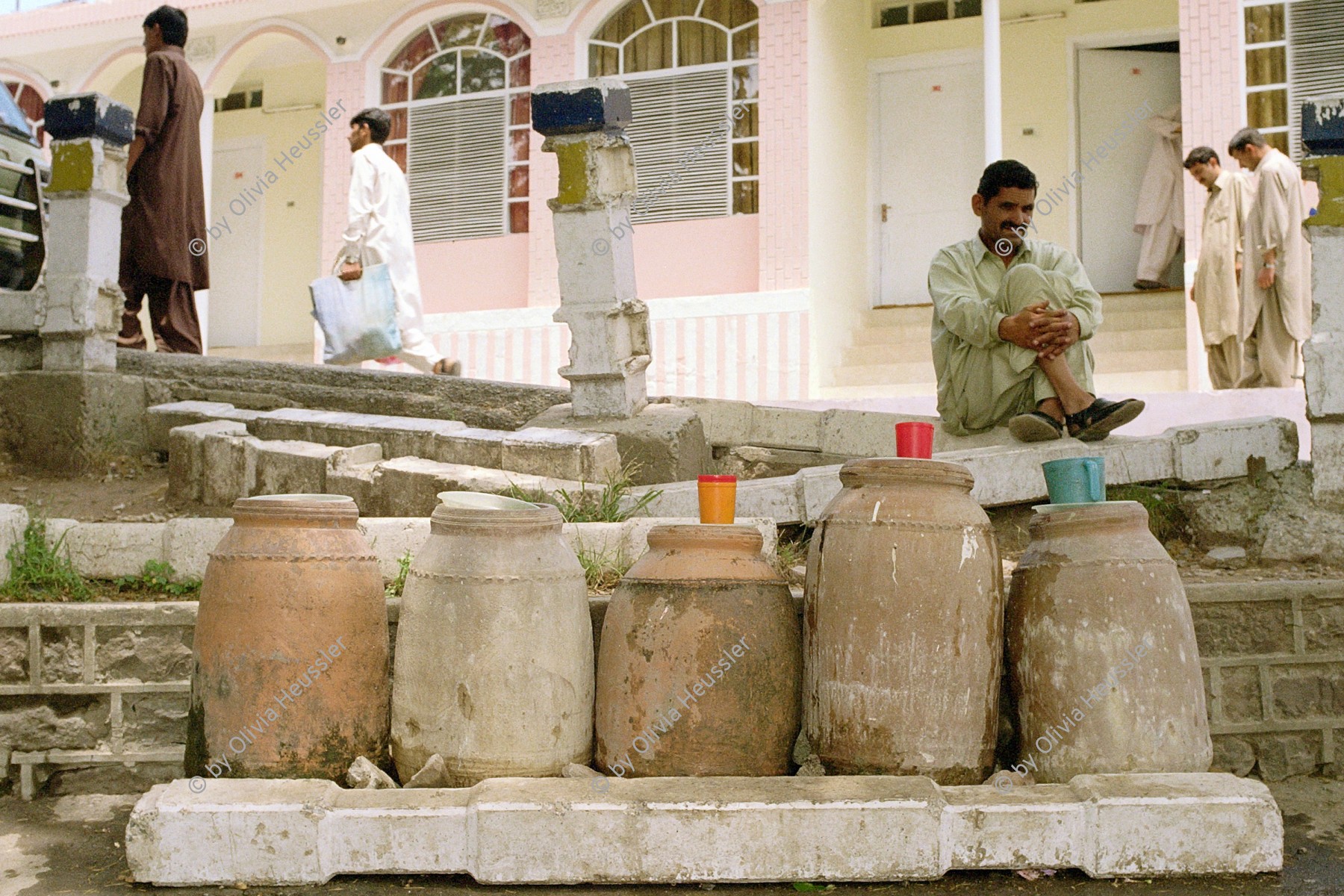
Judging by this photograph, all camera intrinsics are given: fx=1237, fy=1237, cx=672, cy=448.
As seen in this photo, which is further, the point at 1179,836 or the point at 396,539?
the point at 396,539

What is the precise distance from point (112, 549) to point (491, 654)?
165 cm

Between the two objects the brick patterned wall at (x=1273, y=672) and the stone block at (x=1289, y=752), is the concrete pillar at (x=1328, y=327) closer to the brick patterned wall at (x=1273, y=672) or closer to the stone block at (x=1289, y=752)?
the brick patterned wall at (x=1273, y=672)

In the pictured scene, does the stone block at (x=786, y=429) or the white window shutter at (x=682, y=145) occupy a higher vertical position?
the white window shutter at (x=682, y=145)

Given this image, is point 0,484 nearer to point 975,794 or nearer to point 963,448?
point 963,448

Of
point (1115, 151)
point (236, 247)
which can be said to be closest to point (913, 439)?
point (1115, 151)

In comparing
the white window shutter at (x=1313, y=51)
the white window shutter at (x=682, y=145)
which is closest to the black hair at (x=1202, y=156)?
the white window shutter at (x=1313, y=51)

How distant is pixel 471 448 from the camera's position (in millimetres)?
4918

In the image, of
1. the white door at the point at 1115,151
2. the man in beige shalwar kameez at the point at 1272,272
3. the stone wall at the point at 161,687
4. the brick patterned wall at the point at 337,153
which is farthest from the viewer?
the brick patterned wall at the point at 337,153

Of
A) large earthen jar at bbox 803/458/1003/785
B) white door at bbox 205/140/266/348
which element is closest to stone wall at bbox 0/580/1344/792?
large earthen jar at bbox 803/458/1003/785

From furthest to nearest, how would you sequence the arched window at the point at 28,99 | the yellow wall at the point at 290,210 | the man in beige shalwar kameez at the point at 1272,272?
the yellow wall at the point at 290,210 < the arched window at the point at 28,99 < the man in beige shalwar kameez at the point at 1272,272

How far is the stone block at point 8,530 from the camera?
3.86m

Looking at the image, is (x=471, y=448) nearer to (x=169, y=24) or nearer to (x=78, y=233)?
(x=78, y=233)

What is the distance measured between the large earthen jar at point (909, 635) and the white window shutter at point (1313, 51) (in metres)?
7.38

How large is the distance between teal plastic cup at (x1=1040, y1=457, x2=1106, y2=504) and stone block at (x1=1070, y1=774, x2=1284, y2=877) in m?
0.82
